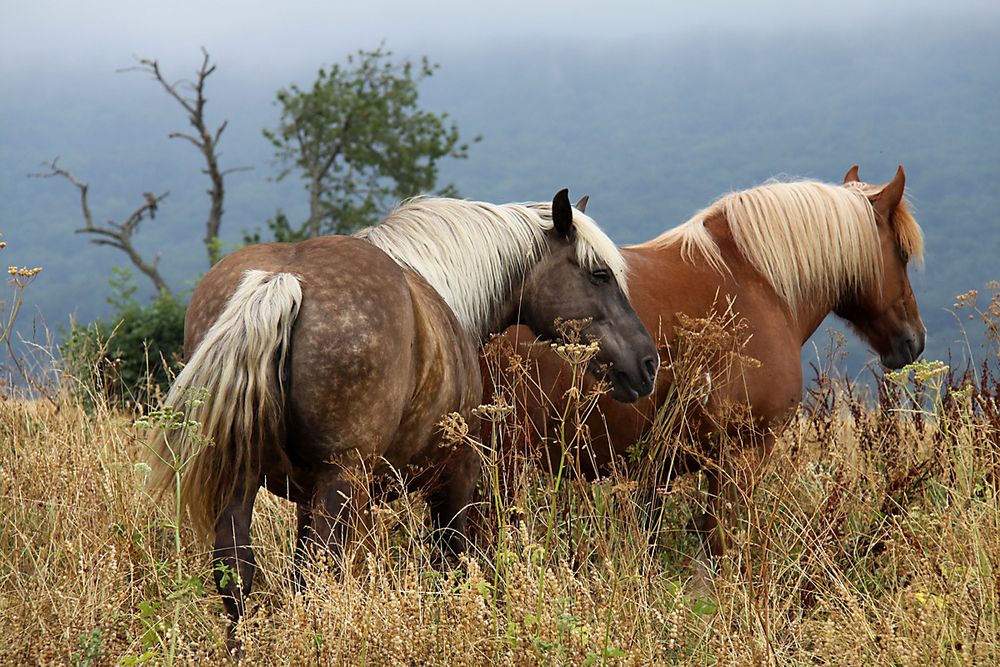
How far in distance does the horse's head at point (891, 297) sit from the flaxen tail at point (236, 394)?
3462 mm

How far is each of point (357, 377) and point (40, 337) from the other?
410cm

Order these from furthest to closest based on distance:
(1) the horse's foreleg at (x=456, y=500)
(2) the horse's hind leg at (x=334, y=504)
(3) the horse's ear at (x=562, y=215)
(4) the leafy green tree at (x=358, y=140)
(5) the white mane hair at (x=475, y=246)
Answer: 1. (4) the leafy green tree at (x=358, y=140)
2. (3) the horse's ear at (x=562, y=215)
3. (5) the white mane hair at (x=475, y=246)
4. (1) the horse's foreleg at (x=456, y=500)
5. (2) the horse's hind leg at (x=334, y=504)

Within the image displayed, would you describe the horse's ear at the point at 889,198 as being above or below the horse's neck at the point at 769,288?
above

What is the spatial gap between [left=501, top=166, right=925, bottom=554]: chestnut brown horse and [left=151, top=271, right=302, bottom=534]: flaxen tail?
160 centimetres

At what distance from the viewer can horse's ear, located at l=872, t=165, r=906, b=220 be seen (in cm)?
517

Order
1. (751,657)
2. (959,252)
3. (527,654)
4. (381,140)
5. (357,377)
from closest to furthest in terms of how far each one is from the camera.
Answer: (527,654) < (751,657) < (357,377) < (381,140) < (959,252)

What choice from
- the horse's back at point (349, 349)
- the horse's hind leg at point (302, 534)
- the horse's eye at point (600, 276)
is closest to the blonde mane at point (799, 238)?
the horse's eye at point (600, 276)

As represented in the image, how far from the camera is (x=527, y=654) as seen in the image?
2.54 m

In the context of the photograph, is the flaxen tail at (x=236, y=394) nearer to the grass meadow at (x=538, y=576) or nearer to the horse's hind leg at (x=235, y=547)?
the horse's hind leg at (x=235, y=547)

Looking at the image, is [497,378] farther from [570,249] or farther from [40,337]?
[40,337]

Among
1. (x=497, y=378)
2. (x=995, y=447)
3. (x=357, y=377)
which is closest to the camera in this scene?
(x=357, y=377)

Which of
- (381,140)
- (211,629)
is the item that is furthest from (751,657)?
(381,140)

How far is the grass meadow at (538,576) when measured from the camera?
263cm

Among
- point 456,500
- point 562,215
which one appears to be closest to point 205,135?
point 562,215
